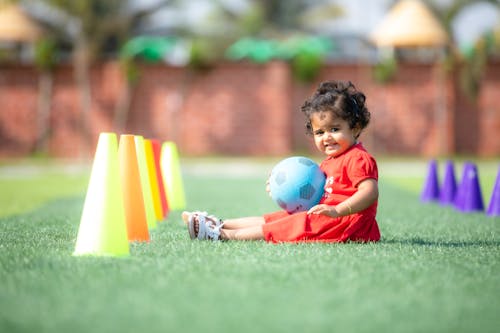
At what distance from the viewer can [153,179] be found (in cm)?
745

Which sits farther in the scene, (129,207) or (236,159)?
(236,159)

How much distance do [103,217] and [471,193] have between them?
5426mm

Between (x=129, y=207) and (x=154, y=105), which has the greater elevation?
(x=154, y=105)

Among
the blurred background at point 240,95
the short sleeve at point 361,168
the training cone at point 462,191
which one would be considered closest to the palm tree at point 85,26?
the blurred background at point 240,95

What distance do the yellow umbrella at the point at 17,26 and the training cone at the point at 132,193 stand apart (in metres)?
19.4

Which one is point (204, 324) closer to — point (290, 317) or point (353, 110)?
point (290, 317)

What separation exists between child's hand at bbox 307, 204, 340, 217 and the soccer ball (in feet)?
1.25

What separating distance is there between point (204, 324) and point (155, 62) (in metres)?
21.2

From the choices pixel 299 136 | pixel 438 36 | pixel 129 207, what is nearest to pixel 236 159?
pixel 299 136

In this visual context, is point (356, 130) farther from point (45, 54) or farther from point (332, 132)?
point (45, 54)

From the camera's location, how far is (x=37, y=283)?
386 centimetres

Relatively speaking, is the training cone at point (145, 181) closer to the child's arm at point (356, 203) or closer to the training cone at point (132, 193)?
the training cone at point (132, 193)

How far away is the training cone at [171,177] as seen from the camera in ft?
29.8

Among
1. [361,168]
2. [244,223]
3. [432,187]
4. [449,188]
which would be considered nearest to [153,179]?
[244,223]
